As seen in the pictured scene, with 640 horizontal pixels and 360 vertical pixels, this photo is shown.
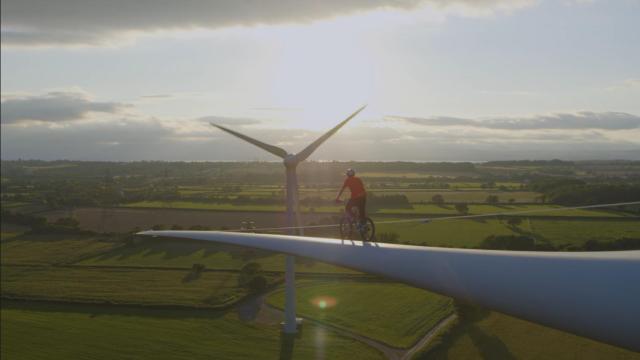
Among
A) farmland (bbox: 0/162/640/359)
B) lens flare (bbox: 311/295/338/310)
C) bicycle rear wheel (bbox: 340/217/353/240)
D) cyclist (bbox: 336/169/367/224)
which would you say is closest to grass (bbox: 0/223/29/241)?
farmland (bbox: 0/162/640/359)

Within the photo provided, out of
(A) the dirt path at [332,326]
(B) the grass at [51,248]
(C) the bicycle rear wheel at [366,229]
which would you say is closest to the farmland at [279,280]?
(A) the dirt path at [332,326]

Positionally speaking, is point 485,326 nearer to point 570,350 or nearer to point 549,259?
point 570,350

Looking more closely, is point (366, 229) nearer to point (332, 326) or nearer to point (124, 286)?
point (332, 326)

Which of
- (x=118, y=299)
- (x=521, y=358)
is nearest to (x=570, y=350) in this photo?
(x=521, y=358)

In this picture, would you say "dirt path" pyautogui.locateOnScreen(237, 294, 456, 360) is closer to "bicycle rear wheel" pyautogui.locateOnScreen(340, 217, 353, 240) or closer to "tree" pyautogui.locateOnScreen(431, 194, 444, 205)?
"tree" pyautogui.locateOnScreen(431, 194, 444, 205)

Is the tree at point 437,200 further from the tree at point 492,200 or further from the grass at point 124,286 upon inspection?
the grass at point 124,286
